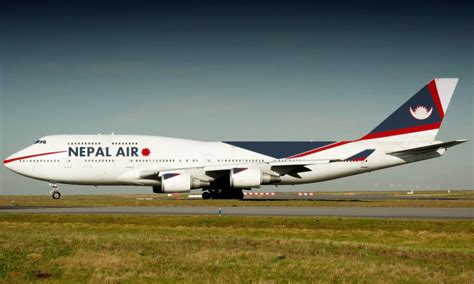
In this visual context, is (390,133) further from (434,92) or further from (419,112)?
(434,92)

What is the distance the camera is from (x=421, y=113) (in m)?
53.3

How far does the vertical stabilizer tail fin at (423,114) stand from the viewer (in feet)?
175

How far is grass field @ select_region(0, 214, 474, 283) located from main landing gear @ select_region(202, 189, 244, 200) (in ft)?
73.6

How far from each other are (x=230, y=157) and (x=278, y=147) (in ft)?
15.3

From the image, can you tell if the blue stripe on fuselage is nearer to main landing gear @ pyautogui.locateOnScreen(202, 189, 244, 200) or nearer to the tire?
main landing gear @ pyautogui.locateOnScreen(202, 189, 244, 200)

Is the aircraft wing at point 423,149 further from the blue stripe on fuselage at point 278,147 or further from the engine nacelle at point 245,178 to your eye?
the engine nacelle at point 245,178

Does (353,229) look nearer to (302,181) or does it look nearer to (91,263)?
(91,263)

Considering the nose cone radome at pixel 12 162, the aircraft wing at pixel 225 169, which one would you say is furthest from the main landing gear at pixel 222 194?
the nose cone radome at pixel 12 162

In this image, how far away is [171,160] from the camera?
5003 cm

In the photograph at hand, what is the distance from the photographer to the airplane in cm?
4859

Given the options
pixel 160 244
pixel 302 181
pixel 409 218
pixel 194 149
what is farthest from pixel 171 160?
pixel 160 244

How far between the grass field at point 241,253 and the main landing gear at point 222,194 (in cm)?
2245

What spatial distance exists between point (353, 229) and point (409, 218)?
211 inches

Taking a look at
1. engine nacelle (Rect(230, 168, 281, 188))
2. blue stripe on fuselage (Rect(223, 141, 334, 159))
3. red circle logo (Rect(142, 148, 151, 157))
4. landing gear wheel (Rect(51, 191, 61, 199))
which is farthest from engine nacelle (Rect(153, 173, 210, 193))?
landing gear wheel (Rect(51, 191, 61, 199))
